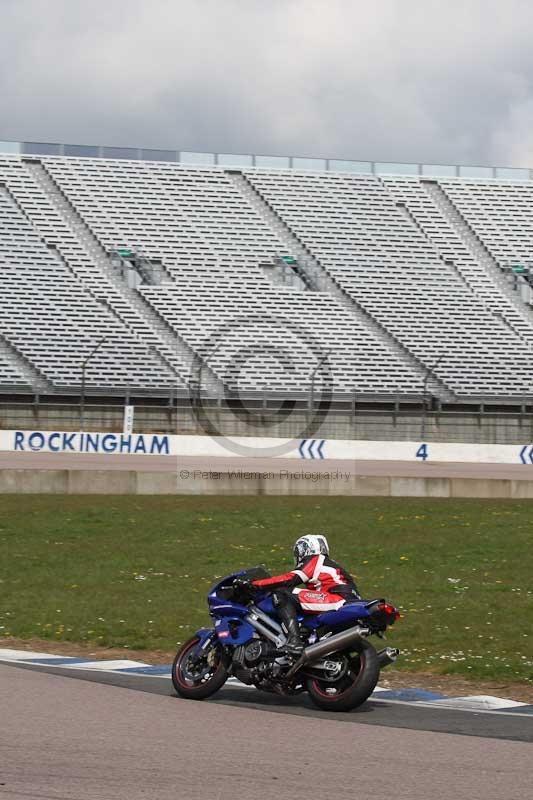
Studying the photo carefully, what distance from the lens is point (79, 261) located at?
48.9 metres

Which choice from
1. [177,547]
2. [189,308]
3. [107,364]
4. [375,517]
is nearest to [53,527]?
[177,547]

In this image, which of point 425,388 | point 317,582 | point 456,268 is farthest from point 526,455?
point 317,582

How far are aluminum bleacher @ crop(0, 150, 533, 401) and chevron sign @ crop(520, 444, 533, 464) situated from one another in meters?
4.32

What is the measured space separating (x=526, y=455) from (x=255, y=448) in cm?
951

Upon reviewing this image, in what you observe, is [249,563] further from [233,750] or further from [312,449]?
[312,449]

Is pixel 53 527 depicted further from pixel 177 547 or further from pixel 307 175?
pixel 307 175

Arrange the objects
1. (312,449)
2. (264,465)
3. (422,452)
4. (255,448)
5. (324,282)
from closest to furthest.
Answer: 1. (264,465)
2. (312,449)
3. (422,452)
4. (255,448)
5. (324,282)

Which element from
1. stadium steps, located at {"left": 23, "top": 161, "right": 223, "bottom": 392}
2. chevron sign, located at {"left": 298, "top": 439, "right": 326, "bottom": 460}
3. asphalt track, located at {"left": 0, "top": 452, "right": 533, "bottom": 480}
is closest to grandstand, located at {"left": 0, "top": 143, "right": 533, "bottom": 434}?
stadium steps, located at {"left": 23, "top": 161, "right": 223, "bottom": 392}

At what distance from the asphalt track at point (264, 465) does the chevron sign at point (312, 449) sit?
21.3 inches

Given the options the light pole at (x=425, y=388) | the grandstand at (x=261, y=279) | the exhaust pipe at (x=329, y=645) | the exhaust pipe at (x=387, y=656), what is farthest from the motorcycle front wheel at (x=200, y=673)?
the light pole at (x=425, y=388)

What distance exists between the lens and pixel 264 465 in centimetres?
3497

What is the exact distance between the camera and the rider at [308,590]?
8.56 m

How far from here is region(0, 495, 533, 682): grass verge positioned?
11.9m

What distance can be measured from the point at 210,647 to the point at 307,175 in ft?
156
